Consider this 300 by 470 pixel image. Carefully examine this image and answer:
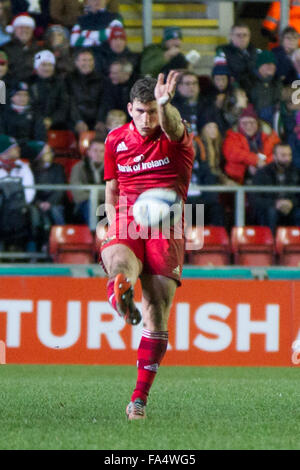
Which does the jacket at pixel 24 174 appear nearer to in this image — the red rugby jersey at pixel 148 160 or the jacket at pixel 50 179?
the jacket at pixel 50 179

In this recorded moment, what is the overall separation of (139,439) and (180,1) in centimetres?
1107

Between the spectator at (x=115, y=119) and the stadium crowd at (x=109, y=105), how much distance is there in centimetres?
1

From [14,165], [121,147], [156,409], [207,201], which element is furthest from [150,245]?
[14,165]

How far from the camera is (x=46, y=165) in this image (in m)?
11.6

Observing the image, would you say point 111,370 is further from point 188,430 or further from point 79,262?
point 188,430

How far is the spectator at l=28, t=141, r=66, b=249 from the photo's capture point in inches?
448

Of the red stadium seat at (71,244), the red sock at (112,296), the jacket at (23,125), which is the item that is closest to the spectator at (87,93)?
the jacket at (23,125)

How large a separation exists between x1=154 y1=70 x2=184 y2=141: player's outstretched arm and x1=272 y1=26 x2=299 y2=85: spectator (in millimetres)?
7407

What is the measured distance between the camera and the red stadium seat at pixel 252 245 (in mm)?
11656

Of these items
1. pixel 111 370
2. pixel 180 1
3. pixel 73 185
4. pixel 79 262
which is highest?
pixel 180 1

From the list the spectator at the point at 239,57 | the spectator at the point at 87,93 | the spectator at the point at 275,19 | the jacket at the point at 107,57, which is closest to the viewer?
the spectator at the point at 87,93

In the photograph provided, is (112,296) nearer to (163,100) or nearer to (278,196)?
(163,100)

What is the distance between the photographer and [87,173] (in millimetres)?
11570
